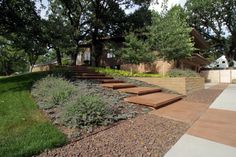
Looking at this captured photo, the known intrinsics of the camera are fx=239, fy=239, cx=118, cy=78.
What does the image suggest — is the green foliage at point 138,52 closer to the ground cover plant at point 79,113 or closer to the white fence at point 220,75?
the ground cover plant at point 79,113

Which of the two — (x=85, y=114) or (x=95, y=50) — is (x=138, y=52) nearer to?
(x=95, y=50)

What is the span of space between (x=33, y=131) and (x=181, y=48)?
42.7 ft

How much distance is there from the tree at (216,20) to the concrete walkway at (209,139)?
1407 inches

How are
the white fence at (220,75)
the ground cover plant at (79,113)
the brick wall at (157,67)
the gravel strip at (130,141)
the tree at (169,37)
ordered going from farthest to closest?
the white fence at (220,75), the brick wall at (157,67), the tree at (169,37), the ground cover plant at (79,113), the gravel strip at (130,141)

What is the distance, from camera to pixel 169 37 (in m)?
15.9

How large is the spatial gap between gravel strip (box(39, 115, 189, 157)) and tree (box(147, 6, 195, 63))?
1031 cm

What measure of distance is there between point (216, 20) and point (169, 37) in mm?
28263

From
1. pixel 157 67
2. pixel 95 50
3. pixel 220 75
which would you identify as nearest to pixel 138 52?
pixel 157 67

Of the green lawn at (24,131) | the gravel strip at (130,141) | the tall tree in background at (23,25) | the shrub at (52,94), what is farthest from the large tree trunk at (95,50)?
the gravel strip at (130,141)

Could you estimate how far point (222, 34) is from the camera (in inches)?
1635

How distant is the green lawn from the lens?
4133 millimetres

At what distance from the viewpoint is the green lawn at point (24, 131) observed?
4133 millimetres

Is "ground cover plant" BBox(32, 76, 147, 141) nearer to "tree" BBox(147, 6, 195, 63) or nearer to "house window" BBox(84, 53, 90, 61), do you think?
"tree" BBox(147, 6, 195, 63)

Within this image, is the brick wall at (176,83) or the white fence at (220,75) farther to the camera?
the white fence at (220,75)
